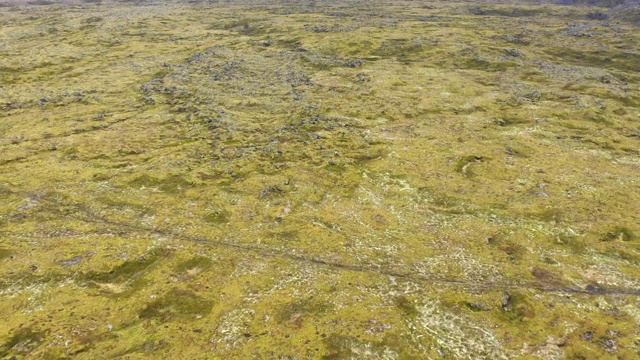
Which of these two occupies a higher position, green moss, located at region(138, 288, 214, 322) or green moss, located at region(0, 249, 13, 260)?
green moss, located at region(0, 249, 13, 260)

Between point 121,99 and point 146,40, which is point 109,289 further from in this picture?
point 146,40

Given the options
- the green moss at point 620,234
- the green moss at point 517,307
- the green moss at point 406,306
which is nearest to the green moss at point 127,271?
the green moss at point 406,306

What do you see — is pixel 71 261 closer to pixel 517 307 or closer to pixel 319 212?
pixel 319 212

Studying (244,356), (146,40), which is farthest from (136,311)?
(146,40)

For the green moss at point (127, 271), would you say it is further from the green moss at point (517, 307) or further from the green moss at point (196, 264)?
the green moss at point (517, 307)

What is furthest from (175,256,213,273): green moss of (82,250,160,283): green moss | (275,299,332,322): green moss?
(275,299,332,322): green moss

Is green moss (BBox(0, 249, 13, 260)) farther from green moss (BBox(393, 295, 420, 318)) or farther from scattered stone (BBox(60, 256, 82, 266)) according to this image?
green moss (BBox(393, 295, 420, 318))

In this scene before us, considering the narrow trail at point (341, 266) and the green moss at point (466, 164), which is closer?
the narrow trail at point (341, 266)

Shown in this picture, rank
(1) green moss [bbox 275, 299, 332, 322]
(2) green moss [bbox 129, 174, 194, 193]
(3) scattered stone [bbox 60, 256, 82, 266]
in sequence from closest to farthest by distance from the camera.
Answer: (1) green moss [bbox 275, 299, 332, 322], (3) scattered stone [bbox 60, 256, 82, 266], (2) green moss [bbox 129, 174, 194, 193]
